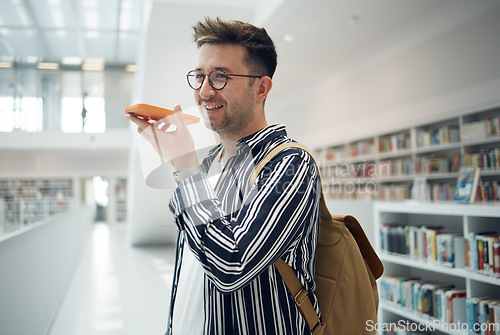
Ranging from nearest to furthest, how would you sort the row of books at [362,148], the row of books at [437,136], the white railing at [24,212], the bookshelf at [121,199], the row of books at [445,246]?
the row of books at [445,246], the row of books at [437,136], the row of books at [362,148], the white railing at [24,212], the bookshelf at [121,199]

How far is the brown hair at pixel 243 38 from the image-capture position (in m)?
0.95

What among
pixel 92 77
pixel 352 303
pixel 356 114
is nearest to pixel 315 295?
pixel 352 303

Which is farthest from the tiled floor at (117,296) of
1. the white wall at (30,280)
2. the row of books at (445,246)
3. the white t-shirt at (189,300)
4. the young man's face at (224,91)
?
the young man's face at (224,91)

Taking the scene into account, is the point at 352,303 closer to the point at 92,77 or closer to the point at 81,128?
the point at 81,128

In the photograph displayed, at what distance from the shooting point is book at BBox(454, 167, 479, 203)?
247 centimetres

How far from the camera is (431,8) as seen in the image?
4.91 metres

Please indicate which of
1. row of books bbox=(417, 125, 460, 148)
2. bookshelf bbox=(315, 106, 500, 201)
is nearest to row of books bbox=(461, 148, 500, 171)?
bookshelf bbox=(315, 106, 500, 201)

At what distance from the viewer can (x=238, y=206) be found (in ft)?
2.96

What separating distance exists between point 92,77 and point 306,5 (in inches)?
534

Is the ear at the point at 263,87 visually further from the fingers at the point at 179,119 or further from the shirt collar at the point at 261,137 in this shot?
the fingers at the point at 179,119

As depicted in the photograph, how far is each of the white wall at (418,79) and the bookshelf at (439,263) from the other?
223cm

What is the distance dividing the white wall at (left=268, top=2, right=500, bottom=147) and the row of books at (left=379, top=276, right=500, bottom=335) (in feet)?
8.20

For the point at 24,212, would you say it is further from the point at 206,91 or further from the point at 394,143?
the point at 206,91

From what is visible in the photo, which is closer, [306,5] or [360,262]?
[360,262]
